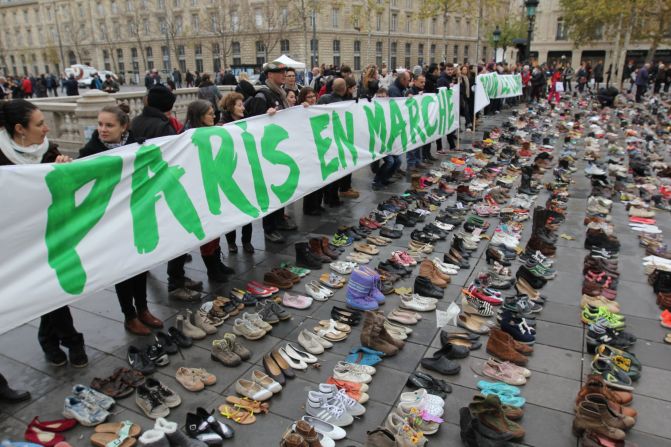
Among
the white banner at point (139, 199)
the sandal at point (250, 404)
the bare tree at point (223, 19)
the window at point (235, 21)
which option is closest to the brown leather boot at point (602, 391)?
the sandal at point (250, 404)

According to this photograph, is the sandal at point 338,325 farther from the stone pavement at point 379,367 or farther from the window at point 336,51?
the window at point 336,51

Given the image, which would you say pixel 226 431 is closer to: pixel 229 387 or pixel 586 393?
pixel 229 387

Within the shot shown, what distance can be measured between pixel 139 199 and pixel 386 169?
5793 millimetres

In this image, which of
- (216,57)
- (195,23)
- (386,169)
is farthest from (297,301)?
(195,23)

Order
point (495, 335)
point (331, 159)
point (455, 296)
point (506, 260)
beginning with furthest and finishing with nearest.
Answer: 1. point (331, 159)
2. point (506, 260)
3. point (455, 296)
4. point (495, 335)

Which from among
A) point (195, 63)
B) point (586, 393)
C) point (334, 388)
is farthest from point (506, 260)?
point (195, 63)

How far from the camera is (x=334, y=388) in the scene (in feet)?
11.2

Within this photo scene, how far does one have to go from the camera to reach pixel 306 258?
18.9 ft

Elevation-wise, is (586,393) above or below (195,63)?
below

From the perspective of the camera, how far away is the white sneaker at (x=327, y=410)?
10.5 feet

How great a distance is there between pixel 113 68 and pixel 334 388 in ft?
252

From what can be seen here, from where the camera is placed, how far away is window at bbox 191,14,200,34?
60406mm

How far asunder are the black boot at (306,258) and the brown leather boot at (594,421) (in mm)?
3269

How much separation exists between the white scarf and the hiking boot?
199cm
